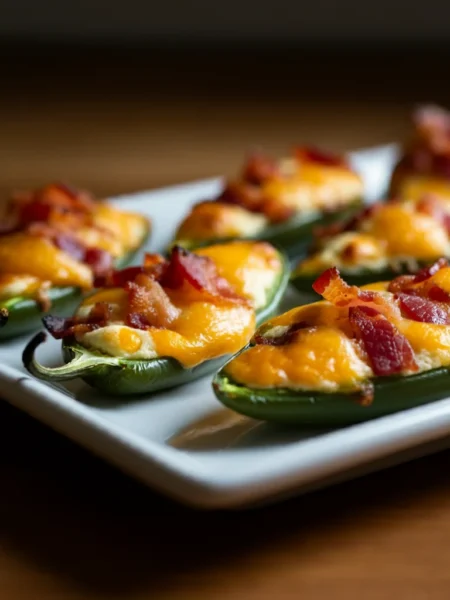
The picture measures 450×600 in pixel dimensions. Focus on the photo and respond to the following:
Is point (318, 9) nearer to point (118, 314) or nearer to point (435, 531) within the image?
point (118, 314)

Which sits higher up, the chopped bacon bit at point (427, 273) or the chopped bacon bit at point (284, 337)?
the chopped bacon bit at point (427, 273)

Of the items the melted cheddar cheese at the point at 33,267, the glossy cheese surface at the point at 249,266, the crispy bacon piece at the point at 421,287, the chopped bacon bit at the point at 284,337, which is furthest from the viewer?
the melted cheddar cheese at the point at 33,267

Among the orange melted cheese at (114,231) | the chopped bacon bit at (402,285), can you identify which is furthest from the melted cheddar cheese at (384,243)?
the orange melted cheese at (114,231)

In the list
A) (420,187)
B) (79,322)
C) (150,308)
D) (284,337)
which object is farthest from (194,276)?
(420,187)

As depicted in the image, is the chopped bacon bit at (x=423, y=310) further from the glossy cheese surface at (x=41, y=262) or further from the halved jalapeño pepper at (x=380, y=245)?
the glossy cheese surface at (x=41, y=262)

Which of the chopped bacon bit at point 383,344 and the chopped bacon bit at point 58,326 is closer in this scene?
the chopped bacon bit at point 383,344

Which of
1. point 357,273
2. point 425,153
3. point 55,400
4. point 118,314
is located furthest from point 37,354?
point 425,153

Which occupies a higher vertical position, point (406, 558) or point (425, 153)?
point (425, 153)
